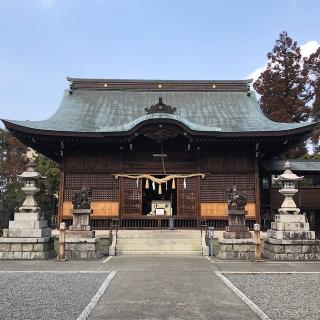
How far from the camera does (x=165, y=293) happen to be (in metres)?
7.55

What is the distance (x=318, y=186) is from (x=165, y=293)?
16.2m

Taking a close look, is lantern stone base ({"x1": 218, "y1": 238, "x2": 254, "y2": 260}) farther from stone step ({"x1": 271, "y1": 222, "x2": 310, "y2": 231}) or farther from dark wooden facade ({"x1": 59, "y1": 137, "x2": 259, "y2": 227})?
dark wooden facade ({"x1": 59, "y1": 137, "x2": 259, "y2": 227})

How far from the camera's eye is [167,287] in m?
8.20

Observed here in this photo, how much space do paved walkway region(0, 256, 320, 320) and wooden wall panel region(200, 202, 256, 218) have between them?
20.1 ft

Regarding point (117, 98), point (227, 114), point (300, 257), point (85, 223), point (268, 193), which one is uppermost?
point (117, 98)

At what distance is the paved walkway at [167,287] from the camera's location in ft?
20.1

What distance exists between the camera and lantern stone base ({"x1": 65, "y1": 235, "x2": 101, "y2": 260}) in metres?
14.0

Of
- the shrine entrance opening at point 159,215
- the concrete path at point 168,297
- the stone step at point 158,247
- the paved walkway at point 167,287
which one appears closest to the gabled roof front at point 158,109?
the shrine entrance opening at point 159,215

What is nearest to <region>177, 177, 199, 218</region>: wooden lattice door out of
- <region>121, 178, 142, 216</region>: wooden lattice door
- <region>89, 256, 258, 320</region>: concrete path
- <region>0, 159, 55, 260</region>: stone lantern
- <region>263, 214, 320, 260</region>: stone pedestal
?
<region>121, 178, 142, 216</region>: wooden lattice door

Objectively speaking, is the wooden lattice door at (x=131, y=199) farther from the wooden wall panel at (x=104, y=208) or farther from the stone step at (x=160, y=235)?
the stone step at (x=160, y=235)

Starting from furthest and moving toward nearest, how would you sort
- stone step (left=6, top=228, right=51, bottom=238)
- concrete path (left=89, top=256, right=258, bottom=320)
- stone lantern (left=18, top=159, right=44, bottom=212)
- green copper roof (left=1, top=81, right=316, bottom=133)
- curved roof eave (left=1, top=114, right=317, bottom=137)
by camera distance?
green copper roof (left=1, top=81, right=316, bottom=133) → curved roof eave (left=1, top=114, right=317, bottom=137) → stone lantern (left=18, top=159, right=44, bottom=212) → stone step (left=6, top=228, right=51, bottom=238) → concrete path (left=89, top=256, right=258, bottom=320)

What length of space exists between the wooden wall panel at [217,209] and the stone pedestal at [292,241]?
5.15 metres

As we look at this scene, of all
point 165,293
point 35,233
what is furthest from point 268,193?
point 165,293

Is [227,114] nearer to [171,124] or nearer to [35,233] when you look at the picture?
[171,124]
